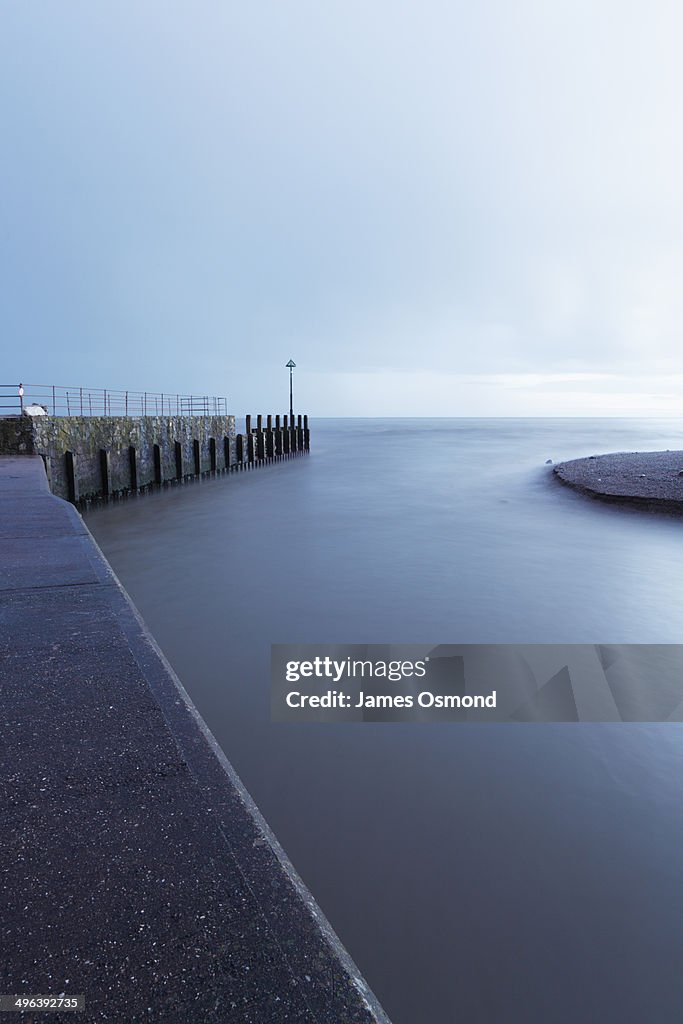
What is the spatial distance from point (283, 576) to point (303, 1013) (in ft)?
30.3

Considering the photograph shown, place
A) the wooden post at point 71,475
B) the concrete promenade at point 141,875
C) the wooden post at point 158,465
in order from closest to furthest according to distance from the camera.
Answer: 1. the concrete promenade at point 141,875
2. the wooden post at point 71,475
3. the wooden post at point 158,465

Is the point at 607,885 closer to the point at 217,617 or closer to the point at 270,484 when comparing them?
the point at 217,617

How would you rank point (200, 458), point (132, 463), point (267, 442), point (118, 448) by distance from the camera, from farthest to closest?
point (267, 442), point (200, 458), point (132, 463), point (118, 448)

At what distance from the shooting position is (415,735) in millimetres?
4922

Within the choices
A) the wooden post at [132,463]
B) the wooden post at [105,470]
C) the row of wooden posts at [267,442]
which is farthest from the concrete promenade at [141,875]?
the row of wooden posts at [267,442]

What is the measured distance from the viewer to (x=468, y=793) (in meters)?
4.20

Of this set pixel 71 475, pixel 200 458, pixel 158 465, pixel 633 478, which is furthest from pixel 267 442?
pixel 633 478

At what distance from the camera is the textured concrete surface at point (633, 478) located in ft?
46.9

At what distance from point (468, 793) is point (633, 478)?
15164mm

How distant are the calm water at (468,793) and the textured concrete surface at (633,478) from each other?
3703 mm

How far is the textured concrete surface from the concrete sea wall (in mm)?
13749

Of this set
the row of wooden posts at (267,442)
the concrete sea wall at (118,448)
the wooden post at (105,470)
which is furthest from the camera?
the row of wooden posts at (267,442)

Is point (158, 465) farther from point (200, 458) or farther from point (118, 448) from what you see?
point (200, 458)

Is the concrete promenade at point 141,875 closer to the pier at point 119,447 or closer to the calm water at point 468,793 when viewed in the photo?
the calm water at point 468,793
